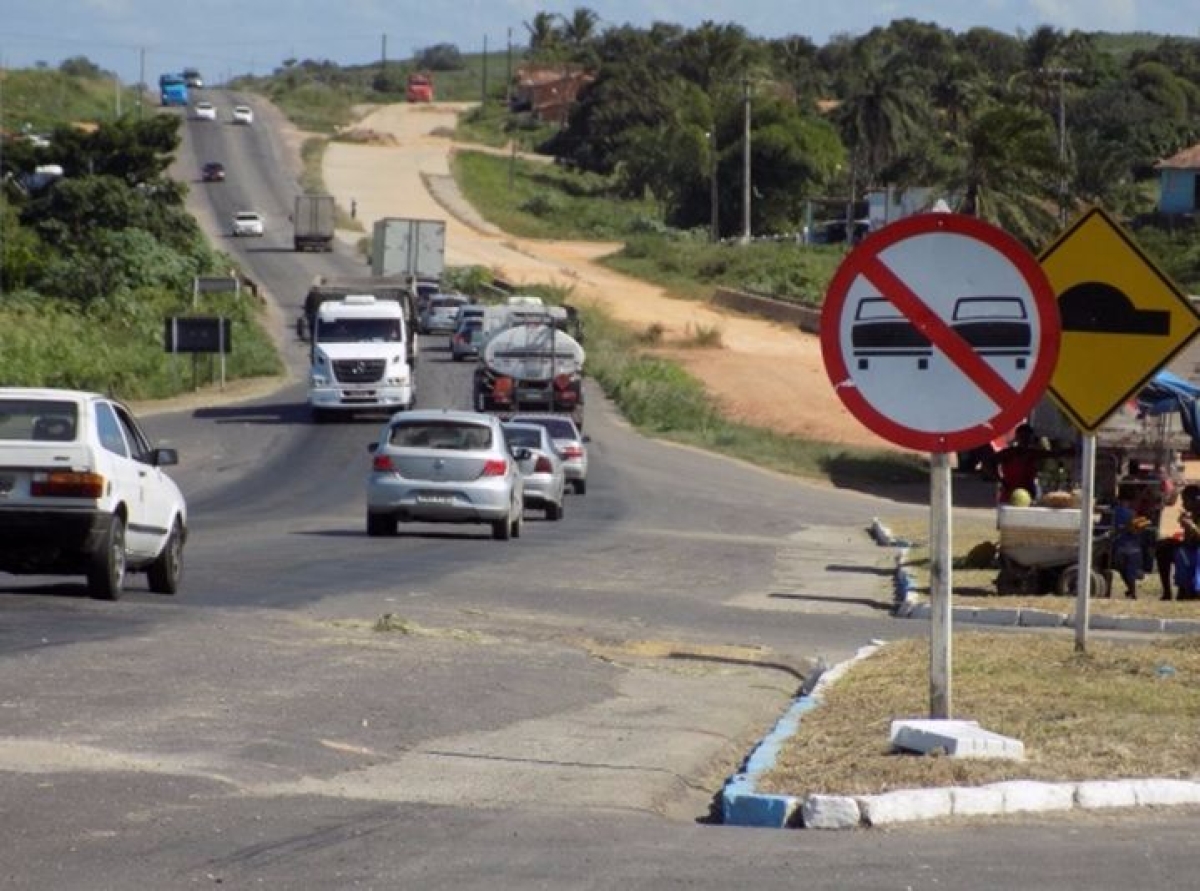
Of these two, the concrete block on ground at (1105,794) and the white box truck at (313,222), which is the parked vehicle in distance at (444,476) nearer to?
the concrete block on ground at (1105,794)

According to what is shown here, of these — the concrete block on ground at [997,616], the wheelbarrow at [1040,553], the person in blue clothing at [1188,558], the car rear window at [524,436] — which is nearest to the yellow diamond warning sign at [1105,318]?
the concrete block on ground at [997,616]

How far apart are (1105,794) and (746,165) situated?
10348cm

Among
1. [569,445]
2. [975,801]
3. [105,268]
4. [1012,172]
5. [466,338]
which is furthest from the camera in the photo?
[105,268]

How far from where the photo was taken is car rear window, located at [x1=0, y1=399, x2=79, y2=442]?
660 inches

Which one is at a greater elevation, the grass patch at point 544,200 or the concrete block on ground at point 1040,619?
the grass patch at point 544,200

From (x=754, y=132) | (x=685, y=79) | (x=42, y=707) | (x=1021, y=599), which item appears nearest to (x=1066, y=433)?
(x=1021, y=599)

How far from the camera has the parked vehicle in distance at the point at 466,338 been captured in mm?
69656

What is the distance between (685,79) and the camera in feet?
468

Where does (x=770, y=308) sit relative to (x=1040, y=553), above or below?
above

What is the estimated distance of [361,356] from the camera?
52188mm

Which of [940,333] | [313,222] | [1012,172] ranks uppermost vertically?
[1012,172]

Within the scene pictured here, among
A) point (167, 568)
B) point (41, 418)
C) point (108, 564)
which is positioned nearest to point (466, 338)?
point (167, 568)

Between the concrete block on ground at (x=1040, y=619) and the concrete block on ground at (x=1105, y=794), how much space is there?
988cm

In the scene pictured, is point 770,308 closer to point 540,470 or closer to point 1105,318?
point 540,470
